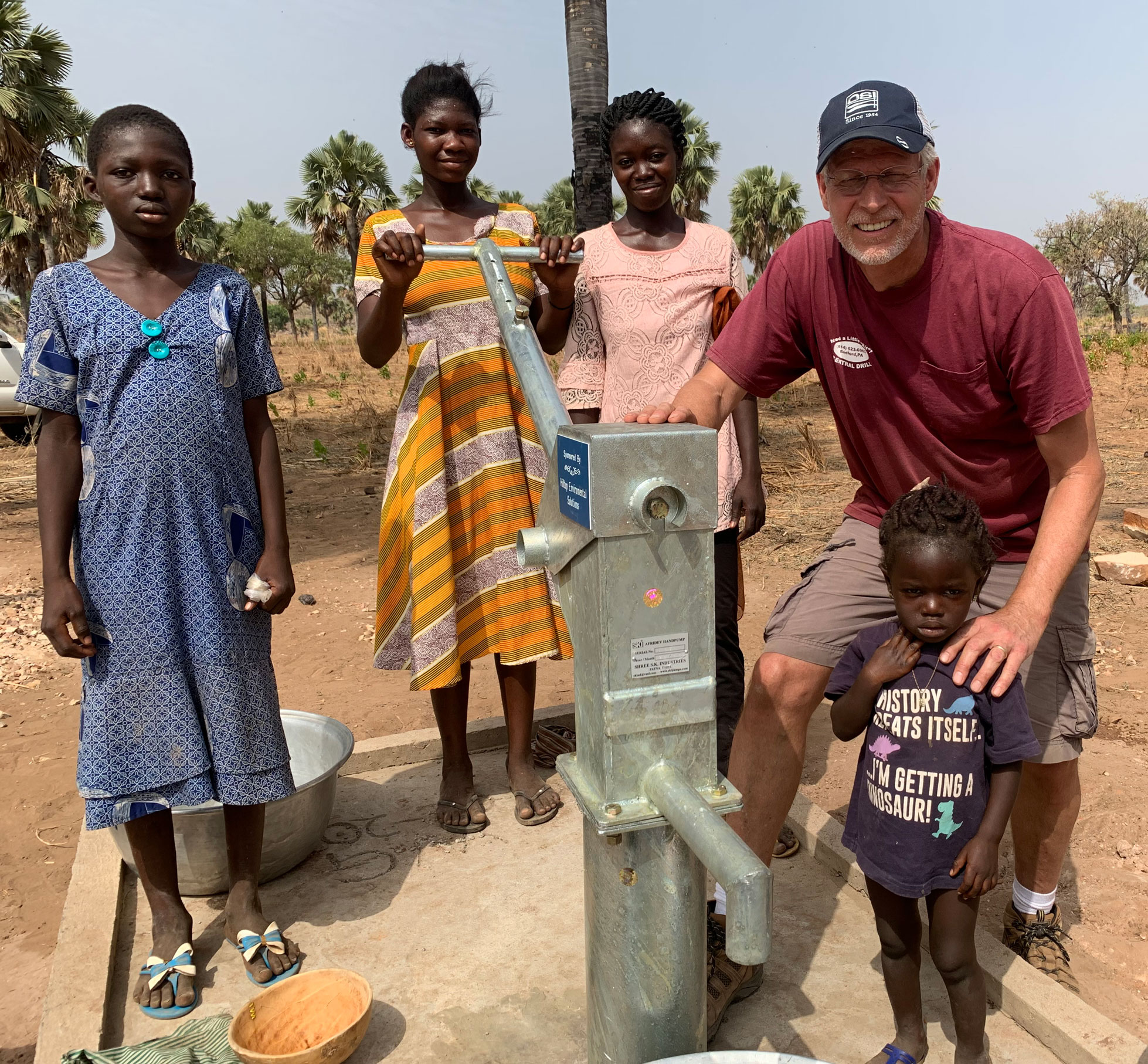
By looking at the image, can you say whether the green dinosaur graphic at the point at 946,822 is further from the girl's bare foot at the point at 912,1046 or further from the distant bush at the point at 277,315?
the distant bush at the point at 277,315

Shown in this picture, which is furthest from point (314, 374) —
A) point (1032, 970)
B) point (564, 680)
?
point (1032, 970)

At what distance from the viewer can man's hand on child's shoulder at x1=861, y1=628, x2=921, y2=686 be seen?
1.72 meters

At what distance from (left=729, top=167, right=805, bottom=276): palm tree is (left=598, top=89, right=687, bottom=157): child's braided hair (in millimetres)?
27903

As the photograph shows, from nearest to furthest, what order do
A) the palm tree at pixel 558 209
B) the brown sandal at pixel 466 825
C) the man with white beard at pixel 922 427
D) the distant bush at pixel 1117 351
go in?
the man with white beard at pixel 922 427, the brown sandal at pixel 466 825, the distant bush at pixel 1117 351, the palm tree at pixel 558 209

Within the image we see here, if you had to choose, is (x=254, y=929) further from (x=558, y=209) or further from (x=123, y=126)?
(x=558, y=209)

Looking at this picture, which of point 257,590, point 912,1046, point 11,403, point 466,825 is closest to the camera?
point 912,1046

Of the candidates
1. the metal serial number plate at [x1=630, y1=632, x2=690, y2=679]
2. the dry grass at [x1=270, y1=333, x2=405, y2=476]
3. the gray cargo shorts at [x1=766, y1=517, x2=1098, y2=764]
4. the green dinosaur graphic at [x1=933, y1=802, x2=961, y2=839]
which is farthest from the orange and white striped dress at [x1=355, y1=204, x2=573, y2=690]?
the dry grass at [x1=270, y1=333, x2=405, y2=476]

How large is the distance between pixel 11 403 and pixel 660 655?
1284cm

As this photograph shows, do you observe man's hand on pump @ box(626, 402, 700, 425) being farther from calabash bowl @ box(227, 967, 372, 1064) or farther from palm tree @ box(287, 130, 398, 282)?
palm tree @ box(287, 130, 398, 282)

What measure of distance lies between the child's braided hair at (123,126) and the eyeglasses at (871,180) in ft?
4.51

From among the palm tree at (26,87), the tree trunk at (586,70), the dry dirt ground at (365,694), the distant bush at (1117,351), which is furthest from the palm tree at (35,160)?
the distant bush at (1117,351)

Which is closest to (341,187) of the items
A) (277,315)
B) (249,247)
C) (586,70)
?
(249,247)

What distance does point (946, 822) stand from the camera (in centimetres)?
172

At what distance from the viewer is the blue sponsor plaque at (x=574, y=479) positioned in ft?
3.43
